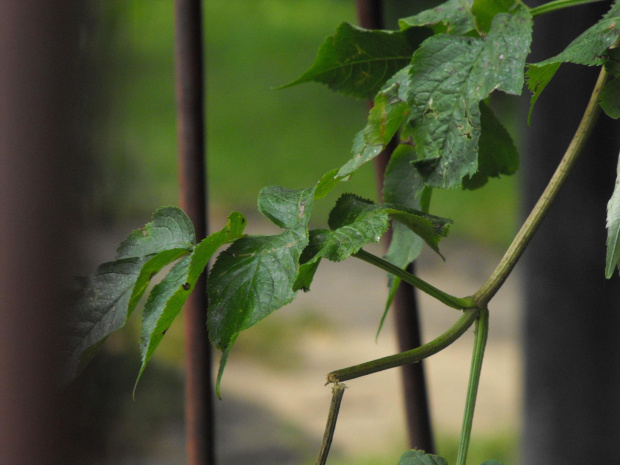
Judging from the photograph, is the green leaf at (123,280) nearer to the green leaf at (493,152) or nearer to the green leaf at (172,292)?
the green leaf at (172,292)

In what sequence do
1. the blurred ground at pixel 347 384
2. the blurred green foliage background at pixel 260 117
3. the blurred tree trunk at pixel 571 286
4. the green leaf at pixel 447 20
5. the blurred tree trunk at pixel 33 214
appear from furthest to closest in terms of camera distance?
the blurred green foliage background at pixel 260 117 < the blurred ground at pixel 347 384 < the blurred tree trunk at pixel 571 286 < the green leaf at pixel 447 20 < the blurred tree trunk at pixel 33 214

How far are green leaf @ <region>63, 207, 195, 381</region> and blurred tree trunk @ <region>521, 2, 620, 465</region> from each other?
60 centimetres

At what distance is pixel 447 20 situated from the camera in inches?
15.0

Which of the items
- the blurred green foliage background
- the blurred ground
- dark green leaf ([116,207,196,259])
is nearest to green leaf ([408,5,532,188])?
dark green leaf ([116,207,196,259])

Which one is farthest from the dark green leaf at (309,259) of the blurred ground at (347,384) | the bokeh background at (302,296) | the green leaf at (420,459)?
the blurred ground at (347,384)

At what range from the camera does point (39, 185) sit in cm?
18

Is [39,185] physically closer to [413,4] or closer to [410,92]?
[410,92]

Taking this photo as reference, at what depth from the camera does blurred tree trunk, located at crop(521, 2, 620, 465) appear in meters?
0.79

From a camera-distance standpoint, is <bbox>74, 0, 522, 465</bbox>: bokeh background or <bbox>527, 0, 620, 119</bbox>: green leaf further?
<bbox>74, 0, 522, 465</bbox>: bokeh background

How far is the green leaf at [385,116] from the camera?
35cm

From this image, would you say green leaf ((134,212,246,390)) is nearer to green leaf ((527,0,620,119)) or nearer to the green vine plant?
the green vine plant

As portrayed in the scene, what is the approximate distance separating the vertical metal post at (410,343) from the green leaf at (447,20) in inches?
2.4

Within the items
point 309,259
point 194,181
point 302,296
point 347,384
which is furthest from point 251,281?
point 302,296

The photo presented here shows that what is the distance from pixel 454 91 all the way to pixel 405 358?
0.12 metres
